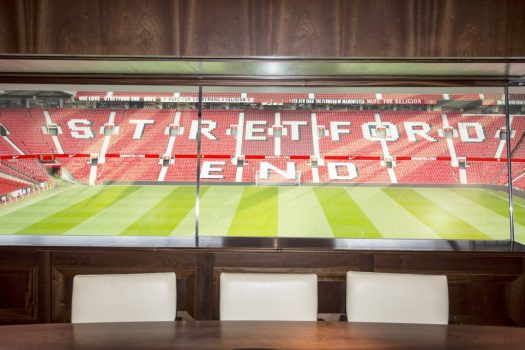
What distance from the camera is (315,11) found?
80.1 inches

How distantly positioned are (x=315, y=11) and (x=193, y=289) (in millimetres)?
1695

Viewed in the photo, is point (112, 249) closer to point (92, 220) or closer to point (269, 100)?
point (92, 220)

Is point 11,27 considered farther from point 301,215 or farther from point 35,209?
point 35,209

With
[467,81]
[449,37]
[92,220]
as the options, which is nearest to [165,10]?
[449,37]

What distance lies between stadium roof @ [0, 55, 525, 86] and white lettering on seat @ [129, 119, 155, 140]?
8.72 meters

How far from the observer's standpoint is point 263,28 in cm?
204

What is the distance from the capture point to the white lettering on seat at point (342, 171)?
1164 centimetres

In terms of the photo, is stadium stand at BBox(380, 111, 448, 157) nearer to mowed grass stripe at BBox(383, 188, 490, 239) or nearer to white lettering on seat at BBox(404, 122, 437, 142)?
white lettering on seat at BBox(404, 122, 437, 142)

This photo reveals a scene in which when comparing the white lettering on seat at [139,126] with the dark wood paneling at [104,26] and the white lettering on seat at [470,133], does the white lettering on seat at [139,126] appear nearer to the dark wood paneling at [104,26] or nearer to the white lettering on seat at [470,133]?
the white lettering on seat at [470,133]

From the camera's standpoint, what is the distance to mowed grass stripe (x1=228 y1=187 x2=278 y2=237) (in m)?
8.23

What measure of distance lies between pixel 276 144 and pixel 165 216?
447 centimetres

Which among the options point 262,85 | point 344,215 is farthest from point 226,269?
point 344,215

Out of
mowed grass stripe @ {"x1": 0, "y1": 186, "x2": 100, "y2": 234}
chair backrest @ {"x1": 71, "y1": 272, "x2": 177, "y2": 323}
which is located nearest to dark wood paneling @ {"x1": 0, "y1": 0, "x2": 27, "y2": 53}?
chair backrest @ {"x1": 71, "y1": 272, "x2": 177, "y2": 323}

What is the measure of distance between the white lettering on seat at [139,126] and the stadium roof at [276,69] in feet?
28.6
